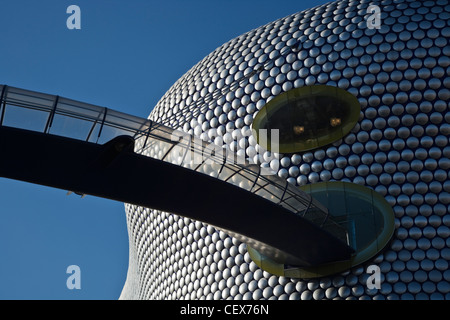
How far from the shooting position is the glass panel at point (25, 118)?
1232 centimetres

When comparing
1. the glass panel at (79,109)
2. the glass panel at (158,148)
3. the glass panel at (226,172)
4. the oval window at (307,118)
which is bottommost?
the glass panel at (226,172)

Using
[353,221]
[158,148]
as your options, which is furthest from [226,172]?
[353,221]

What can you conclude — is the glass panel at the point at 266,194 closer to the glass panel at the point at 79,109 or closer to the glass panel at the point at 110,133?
the glass panel at the point at 110,133

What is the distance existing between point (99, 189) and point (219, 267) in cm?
617

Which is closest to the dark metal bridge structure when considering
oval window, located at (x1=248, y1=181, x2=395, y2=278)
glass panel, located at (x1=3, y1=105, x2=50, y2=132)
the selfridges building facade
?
glass panel, located at (x1=3, y1=105, x2=50, y2=132)

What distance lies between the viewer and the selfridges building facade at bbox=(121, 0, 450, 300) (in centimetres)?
1680

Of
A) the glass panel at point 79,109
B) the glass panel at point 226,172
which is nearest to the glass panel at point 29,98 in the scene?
the glass panel at point 79,109

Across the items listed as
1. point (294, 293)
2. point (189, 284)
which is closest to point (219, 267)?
point (189, 284)

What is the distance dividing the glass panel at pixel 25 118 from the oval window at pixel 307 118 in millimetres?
7591

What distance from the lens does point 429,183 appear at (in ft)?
56.6

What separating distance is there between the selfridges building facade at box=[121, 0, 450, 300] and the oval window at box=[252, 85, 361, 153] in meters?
0.09

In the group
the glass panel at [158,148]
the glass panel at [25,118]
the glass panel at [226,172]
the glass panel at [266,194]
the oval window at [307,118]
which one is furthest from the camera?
the oval window at [307,118]

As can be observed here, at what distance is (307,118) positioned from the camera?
61.7 feet
